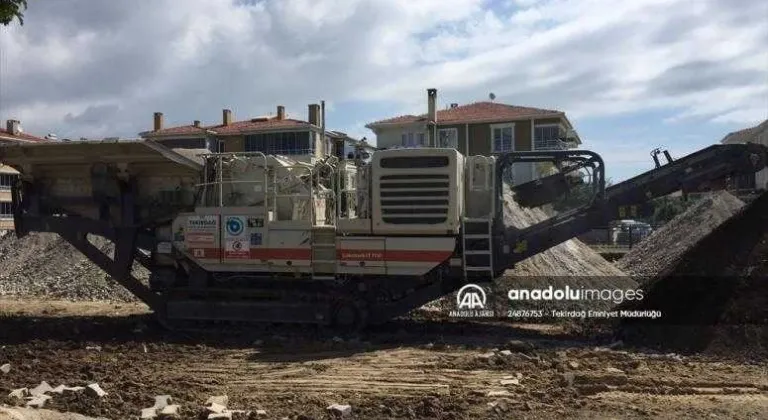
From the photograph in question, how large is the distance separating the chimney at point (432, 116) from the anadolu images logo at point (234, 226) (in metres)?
3.52

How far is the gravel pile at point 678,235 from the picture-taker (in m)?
17.6

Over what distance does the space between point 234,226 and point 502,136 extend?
35158 millimetres

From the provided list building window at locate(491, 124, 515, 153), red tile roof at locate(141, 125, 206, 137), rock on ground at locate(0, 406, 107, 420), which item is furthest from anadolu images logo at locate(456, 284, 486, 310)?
red tile roof at locate(141, 125, 206, 137)

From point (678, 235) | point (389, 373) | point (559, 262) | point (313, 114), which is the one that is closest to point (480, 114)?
point (313, 114)

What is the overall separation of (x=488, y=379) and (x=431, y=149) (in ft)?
12.4

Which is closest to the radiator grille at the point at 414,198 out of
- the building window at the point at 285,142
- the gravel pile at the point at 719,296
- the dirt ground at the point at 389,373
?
the dirt ground at the point at 389,373

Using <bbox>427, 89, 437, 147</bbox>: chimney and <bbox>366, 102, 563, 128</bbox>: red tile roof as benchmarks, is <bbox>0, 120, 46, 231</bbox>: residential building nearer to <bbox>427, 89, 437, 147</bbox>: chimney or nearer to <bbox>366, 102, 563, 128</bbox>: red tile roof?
<bbox>366, 102, 563, 128</bbox>: red tile roof

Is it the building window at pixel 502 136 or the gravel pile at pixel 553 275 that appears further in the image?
the building window at pixel 502 136

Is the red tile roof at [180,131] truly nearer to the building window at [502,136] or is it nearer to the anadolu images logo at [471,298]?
the building window at [502,136]

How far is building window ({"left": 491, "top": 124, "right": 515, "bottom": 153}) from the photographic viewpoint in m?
44.1

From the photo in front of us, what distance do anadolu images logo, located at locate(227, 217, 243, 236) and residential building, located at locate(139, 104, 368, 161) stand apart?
32.5 metres

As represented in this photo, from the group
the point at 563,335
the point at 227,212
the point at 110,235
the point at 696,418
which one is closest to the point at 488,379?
the point at 696,418

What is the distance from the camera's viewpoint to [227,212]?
11.0 meters

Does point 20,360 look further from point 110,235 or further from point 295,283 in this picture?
point 295,283
